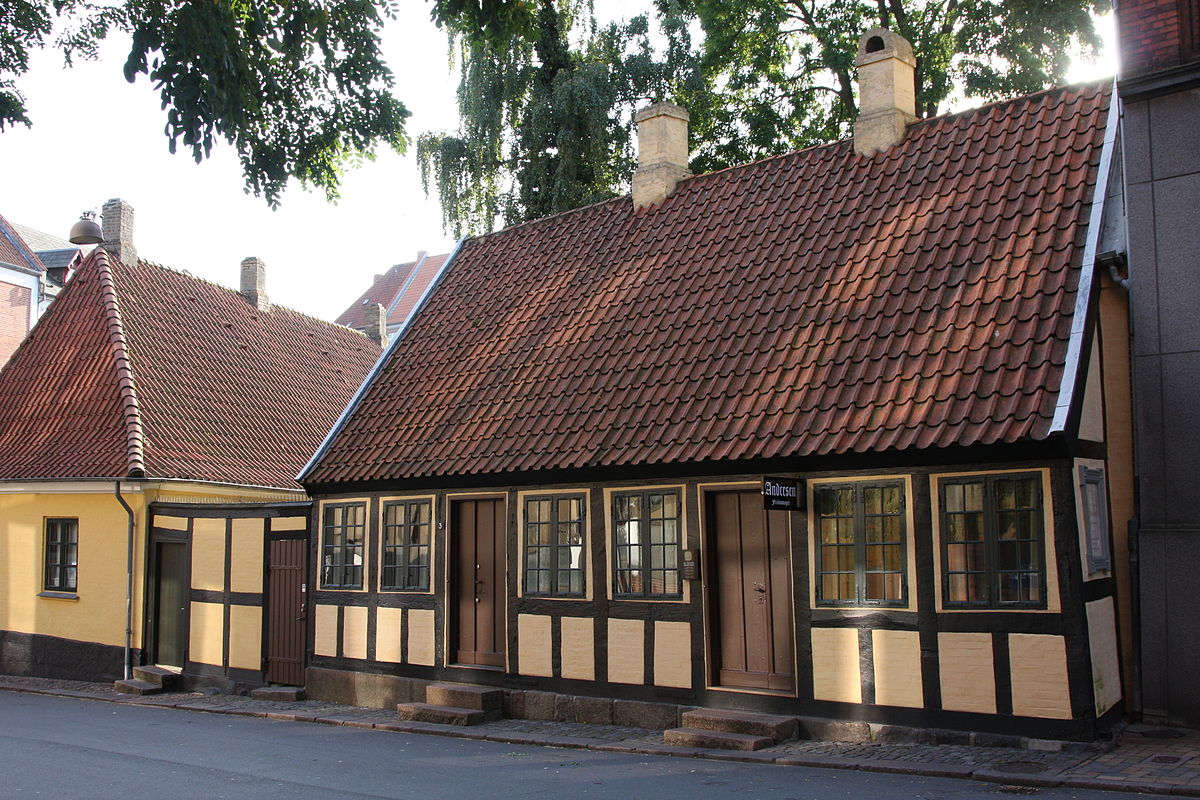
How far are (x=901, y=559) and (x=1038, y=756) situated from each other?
1890 millimetres

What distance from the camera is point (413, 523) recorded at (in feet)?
46.2

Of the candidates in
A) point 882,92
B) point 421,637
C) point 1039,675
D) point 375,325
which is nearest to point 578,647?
point 421,637

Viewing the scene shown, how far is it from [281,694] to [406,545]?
2853 mm

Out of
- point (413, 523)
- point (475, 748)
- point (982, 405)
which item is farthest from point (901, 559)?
point (413, 523)

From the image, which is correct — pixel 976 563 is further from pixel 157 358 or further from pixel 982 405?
pixel 157 358

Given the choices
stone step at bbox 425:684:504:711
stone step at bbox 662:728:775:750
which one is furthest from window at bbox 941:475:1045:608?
stone step at bbox 425:684:504:711

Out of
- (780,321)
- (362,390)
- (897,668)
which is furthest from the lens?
(362,390)

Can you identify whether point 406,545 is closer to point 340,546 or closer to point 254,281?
point 340,546

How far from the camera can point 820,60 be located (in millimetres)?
22906

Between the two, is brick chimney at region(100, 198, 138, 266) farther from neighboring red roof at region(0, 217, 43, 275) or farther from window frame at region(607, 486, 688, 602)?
neighboring red roof at region(0, 217, 43, 275)

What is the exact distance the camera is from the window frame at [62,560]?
18.3 metres

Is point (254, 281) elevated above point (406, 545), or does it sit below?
above

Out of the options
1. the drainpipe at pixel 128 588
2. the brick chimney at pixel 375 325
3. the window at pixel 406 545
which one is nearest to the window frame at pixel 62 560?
the drainpipe at pixel 128 588

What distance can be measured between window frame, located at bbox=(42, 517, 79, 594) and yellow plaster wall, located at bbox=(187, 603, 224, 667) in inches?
107
